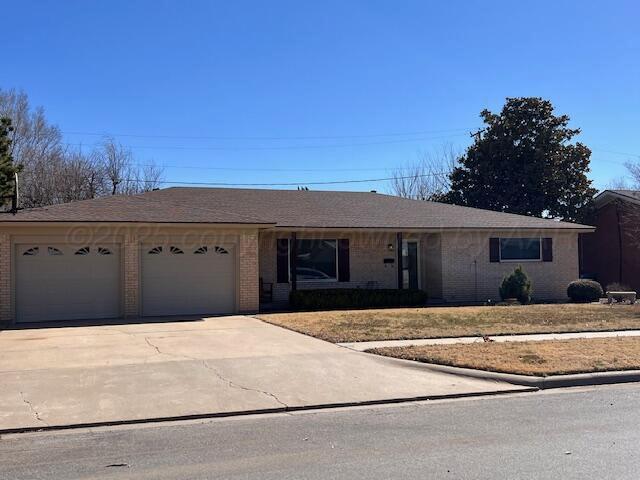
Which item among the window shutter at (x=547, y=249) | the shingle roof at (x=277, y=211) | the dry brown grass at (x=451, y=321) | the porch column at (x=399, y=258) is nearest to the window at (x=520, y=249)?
the window shutter at (x=547, y=249)

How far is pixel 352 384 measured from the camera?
29.0ft

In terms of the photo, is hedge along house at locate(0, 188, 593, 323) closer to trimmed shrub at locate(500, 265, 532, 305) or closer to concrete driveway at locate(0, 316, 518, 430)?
trimmed shrub at locate(500, 265, 532, 305)

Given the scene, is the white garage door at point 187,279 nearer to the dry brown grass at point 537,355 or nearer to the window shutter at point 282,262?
the window shutter at point 282,262

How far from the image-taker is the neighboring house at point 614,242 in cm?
2870

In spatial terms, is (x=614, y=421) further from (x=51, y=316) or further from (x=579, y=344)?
(x=51, y=316)

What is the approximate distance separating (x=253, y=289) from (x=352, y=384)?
9.83 metres

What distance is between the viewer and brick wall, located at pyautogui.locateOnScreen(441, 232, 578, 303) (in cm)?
2223

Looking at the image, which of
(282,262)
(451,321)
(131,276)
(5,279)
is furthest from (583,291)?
(5,279)

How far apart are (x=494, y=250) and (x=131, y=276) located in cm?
1314

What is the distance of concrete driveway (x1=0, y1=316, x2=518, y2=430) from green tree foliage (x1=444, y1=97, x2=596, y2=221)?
2709cm

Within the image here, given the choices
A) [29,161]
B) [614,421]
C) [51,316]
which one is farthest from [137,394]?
[29,161]

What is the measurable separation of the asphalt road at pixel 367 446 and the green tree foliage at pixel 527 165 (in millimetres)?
30058

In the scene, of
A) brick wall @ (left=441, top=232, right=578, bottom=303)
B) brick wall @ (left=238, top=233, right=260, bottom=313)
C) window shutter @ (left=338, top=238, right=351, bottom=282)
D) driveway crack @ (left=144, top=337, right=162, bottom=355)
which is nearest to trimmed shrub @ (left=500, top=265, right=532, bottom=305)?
brick wall @ (left=441, top=232, right=578, bottom=303)

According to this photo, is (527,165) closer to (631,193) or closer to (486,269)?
(631,193)
